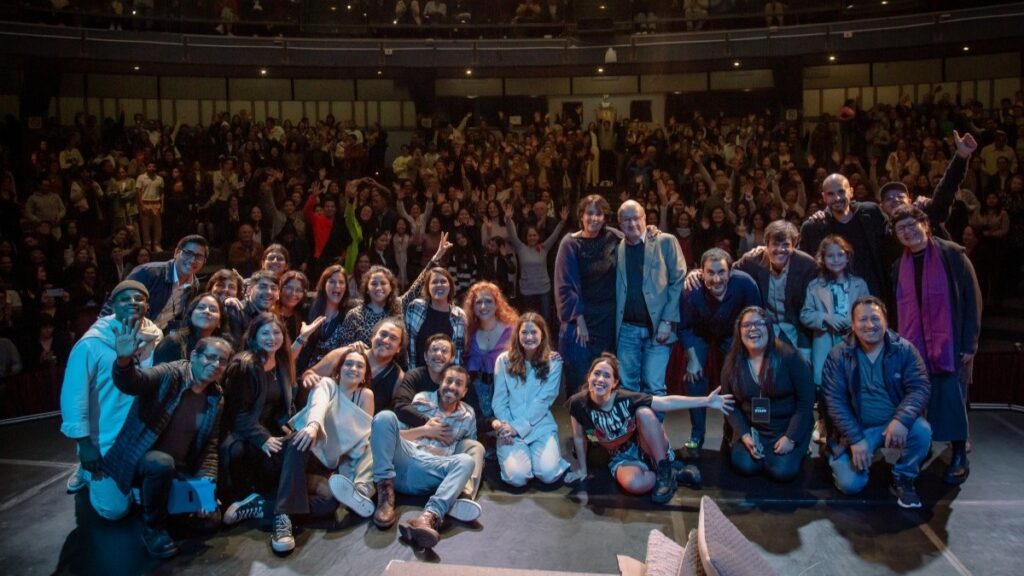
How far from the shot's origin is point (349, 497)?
13.7ft

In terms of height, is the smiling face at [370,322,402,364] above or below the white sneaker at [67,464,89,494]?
above

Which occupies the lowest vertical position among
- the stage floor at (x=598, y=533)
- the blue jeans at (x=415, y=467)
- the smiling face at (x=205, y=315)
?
the stage floor at (x=598, y=533)

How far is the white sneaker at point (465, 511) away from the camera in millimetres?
4094

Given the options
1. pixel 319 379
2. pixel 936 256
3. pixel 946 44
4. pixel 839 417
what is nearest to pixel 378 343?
pixel 319 379

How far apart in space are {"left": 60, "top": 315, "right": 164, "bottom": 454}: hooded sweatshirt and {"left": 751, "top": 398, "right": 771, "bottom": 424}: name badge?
11.4 ft

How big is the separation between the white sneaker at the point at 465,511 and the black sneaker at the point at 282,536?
0.83m

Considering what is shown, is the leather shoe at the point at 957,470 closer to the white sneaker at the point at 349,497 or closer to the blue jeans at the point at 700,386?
the blue jeans at the point at 700,386

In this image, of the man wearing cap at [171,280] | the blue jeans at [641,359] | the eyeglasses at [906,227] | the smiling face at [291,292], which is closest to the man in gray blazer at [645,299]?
the blue jeans at [641,359]

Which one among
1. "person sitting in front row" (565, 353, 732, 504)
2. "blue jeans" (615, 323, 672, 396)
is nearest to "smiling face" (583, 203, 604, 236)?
"blue jeans" (615, 323, 672, 396)

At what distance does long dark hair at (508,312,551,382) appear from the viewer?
15.8 feet

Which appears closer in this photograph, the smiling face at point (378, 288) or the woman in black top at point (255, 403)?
the woman in black top at point (255, 403)

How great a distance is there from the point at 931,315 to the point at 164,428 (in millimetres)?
4401

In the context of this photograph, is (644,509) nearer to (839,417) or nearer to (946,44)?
(839,417)

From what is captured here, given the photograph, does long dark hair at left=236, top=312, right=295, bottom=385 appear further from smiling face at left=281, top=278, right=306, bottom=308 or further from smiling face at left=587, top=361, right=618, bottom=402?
smiling face at left=587, top=361, right=618, bottom=402
